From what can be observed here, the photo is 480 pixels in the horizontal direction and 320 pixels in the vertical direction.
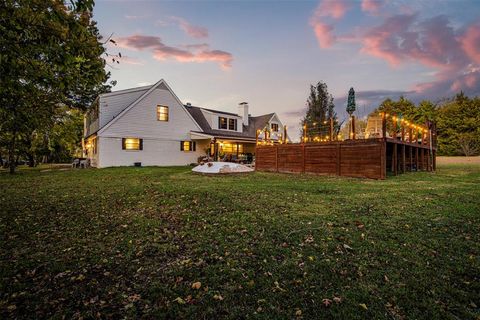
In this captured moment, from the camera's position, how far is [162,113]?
21812 mm

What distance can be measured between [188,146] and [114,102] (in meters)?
7.52

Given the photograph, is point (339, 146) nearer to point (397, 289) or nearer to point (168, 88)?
point (397, 289)

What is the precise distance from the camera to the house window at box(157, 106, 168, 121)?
70.7ft

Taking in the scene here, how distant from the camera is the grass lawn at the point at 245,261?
226cm

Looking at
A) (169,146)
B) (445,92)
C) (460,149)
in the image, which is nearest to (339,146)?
(169,146)

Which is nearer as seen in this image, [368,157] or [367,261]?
[367,261]

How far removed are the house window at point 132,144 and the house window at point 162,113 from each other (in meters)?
2.70

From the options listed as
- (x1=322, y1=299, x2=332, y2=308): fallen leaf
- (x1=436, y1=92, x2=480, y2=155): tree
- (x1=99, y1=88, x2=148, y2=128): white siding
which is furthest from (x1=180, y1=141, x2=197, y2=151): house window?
(x1=436, y1=92, x2=480, y2=155): tree

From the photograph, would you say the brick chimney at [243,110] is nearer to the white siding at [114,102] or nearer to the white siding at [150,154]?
the white siding at [150,154]

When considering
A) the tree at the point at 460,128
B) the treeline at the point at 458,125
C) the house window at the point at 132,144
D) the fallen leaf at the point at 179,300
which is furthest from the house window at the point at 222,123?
the tree at the point at 460,128

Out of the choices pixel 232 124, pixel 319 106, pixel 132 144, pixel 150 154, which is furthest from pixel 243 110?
pixel 132 144

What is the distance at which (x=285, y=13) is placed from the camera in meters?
14.9

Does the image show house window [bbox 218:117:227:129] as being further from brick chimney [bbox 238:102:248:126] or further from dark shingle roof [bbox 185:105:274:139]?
brick chimney [bbox 238:102:248:126]

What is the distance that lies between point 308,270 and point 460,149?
4086 centimetres
